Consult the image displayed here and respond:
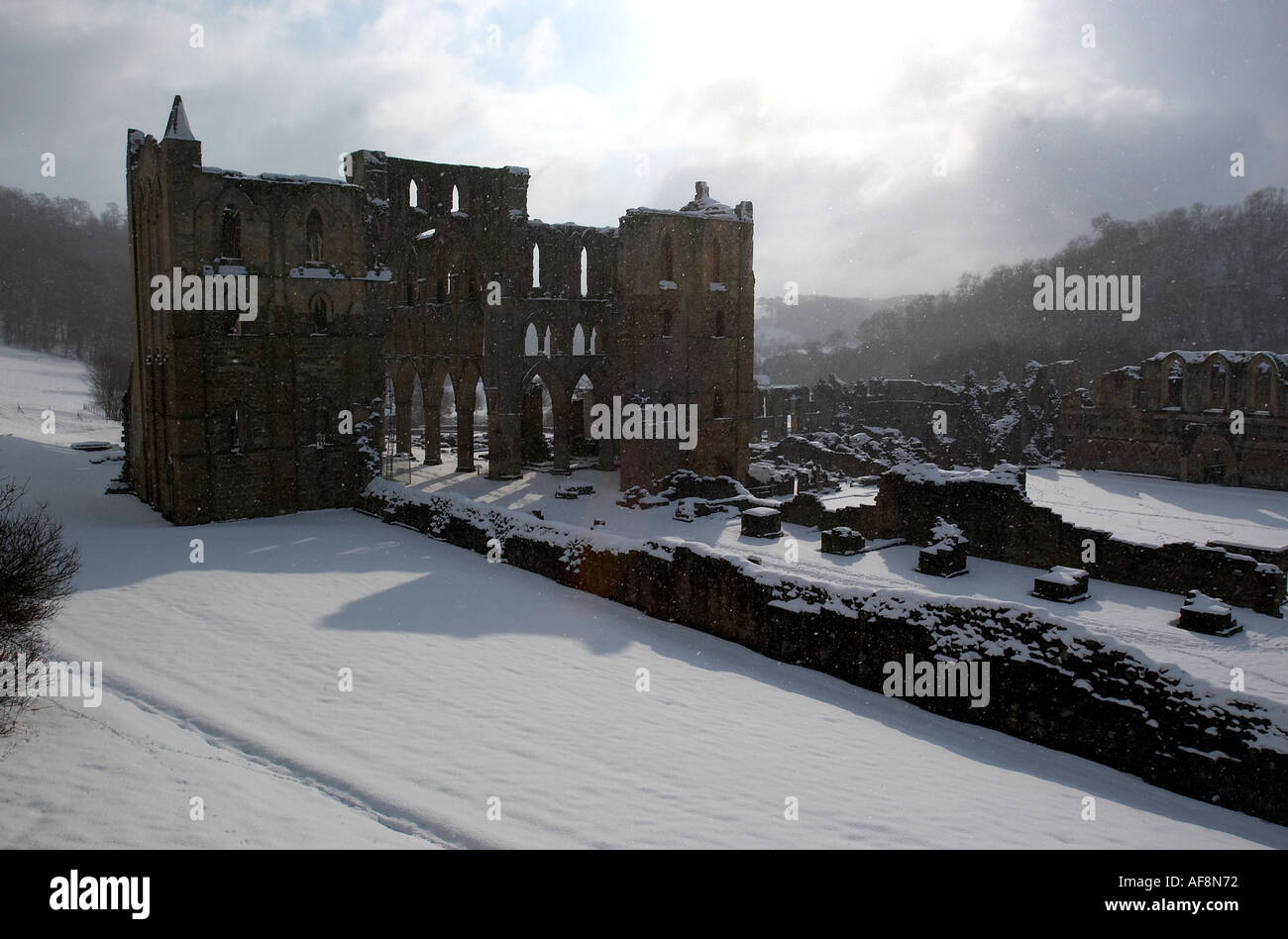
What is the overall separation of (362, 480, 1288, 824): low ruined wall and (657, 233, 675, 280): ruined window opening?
13617 mm

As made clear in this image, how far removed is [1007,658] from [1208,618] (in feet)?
20.2

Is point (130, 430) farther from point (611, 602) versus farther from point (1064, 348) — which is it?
point (1064, 348)

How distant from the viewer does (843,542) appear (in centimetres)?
2055

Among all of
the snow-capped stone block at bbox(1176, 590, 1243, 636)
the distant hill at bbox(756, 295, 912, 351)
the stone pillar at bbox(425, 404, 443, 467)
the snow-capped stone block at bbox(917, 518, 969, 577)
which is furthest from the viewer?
the distant hill at bbox(756, 295, 912, 351)

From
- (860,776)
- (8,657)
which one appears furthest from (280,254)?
(860,776)

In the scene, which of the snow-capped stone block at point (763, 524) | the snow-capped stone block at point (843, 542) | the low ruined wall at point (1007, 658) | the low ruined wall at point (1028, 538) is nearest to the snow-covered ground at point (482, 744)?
the low ruined wall at point (1007, 658)

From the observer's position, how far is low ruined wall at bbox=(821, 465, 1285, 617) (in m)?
16.5

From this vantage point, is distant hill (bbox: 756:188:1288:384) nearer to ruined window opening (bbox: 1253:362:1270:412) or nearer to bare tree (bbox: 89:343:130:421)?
ruined window opening (bbox: 1253:362:1270:412)

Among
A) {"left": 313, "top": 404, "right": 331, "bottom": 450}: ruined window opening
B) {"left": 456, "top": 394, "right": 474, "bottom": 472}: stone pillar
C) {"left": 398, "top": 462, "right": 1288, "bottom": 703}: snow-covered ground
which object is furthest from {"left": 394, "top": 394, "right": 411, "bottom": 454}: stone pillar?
{"left": 313, "top": 404, "right": 331, "bottom": 450}: ruined window opening

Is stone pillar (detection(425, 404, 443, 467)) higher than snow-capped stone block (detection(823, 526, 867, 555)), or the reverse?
stone pillar (detection(425, 404, 443, 467))

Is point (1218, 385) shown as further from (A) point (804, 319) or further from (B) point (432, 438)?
(A) point (804, 319)

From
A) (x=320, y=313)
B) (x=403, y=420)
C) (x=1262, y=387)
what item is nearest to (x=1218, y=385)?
(x=1262, y=387)

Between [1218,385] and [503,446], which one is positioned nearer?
[503,446]

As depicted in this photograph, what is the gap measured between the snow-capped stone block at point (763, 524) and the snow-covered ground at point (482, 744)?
709cm
